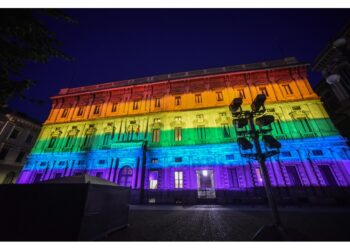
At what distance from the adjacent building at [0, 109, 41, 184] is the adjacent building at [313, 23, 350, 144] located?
104ft

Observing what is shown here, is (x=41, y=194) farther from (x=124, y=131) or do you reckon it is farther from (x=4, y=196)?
(x=124, y=131)

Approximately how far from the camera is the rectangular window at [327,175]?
41.2ft

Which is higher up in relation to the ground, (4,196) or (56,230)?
(4,196)

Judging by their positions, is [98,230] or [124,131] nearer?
[98,230]

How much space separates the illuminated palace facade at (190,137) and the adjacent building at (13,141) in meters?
6.73

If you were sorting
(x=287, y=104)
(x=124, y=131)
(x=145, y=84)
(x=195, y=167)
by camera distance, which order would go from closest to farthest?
(x=195, y=167) < (x=287, y=104) < (x=124, y=131) < (x=145, y=84)

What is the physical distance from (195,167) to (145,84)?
13355 millimetres

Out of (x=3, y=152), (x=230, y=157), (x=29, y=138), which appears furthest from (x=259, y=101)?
(x=29, y=138)

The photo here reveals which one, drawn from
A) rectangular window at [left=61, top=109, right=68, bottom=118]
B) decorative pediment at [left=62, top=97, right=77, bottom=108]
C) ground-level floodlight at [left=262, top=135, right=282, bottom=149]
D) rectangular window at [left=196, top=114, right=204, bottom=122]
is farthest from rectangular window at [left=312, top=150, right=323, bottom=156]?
rectangular window at [left=61, top=109, right=68, bottom=118]

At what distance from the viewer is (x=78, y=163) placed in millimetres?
17250

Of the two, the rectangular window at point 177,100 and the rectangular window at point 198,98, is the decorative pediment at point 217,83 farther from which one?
the rectangular window at point 177,100

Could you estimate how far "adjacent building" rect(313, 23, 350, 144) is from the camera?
106 inches

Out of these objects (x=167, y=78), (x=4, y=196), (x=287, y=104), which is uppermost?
(x=167, y=78)

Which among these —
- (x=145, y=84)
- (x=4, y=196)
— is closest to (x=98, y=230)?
(x=4, y=196)
